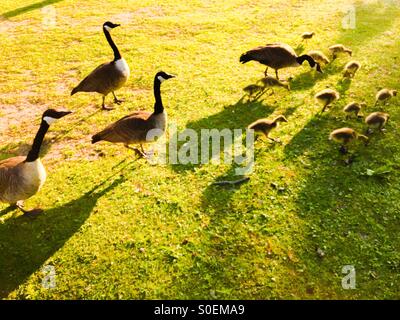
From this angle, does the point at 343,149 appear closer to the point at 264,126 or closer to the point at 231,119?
the point at 264,126

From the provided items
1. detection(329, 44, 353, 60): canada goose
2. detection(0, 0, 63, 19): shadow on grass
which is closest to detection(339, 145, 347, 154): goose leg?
detection(329, 44, 353, 60): canada goose

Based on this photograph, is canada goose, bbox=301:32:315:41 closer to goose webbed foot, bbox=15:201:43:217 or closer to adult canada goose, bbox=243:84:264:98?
adult canada goose, bbox=243:84:264:98

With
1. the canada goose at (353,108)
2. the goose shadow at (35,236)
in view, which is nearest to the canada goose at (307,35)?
the canada goose at (353,108)

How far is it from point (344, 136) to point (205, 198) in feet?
10.4

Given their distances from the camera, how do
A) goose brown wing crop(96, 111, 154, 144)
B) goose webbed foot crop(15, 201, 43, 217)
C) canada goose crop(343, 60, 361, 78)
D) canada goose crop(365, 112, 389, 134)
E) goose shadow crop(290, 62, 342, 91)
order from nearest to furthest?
goose webbed foot crop(15, 201, 43, 217)
goose brown wing crop(96, 111, 154, 144)
canada goose crop(365, 112, 389, 134)
canada goose crop(343, 60, 361, 78)
goose shadow crop(290, 62, 342, 91)

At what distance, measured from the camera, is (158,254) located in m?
6.15

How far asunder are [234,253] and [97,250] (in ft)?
7.64

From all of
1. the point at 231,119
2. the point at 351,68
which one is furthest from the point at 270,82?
the point at 351,68

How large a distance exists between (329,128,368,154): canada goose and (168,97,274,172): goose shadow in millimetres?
2036

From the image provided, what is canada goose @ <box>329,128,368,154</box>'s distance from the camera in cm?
758

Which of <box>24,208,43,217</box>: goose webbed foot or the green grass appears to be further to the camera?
<box>24,208,43,217</box>: goose webbed foot
